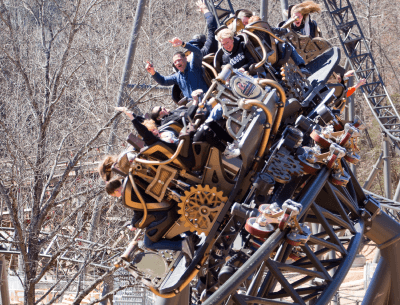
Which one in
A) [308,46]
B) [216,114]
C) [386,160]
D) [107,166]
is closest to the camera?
[216,114]

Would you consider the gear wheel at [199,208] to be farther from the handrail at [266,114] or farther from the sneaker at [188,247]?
the handrail at [266,114]

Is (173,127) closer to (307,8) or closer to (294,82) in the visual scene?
(294,82)

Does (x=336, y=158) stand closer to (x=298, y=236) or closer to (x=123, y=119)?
(x=298, y=236)

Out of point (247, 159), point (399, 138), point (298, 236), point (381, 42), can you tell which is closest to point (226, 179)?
point (247, 159)

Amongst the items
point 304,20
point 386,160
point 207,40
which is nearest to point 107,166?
point 207,40

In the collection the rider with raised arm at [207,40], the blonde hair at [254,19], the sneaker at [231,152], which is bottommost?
the sneaker at [231,152]

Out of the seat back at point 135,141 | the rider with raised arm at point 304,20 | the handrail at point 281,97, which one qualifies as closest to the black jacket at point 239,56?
the handrail at point 281,97

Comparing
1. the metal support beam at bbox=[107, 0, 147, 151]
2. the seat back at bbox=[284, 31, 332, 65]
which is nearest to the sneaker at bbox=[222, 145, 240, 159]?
the seat back at bbox=[284, 31, 332, 65]
